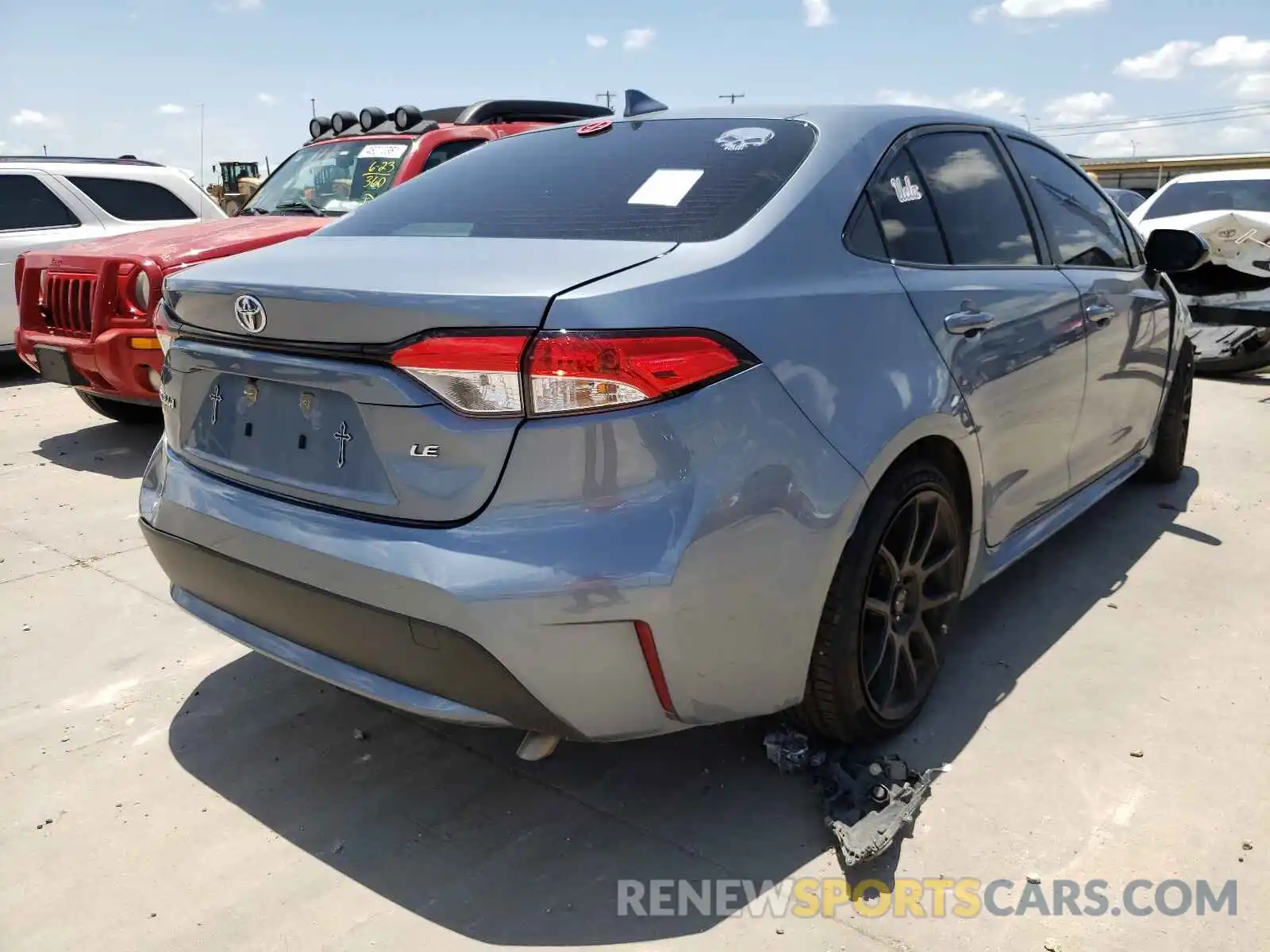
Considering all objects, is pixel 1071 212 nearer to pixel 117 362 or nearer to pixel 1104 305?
pixel 1104 305

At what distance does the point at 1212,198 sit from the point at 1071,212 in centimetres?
688

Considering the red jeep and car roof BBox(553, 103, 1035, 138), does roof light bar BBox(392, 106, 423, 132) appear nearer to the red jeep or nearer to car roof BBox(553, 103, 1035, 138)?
the red jeep

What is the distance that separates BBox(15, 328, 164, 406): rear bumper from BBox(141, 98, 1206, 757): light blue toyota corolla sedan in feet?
9.28

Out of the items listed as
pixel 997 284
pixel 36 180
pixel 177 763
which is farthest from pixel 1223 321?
pixel 36 180

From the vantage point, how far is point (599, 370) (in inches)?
75.5

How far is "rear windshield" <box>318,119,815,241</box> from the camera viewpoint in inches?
93.0

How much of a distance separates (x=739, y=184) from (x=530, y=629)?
3.86ft

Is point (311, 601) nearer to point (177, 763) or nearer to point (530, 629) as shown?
point (530, 629)

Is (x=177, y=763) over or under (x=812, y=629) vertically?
under

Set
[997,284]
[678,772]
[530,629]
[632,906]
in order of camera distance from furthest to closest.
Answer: [997,284] < [678,772] < [632,906] < [530,629]

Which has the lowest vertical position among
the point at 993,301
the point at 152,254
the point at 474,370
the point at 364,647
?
the point at 364,647

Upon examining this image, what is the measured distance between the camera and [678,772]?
8.59 ft

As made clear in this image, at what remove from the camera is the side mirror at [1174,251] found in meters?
3.97

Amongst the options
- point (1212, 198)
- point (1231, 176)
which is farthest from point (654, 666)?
point (1231, 176)
